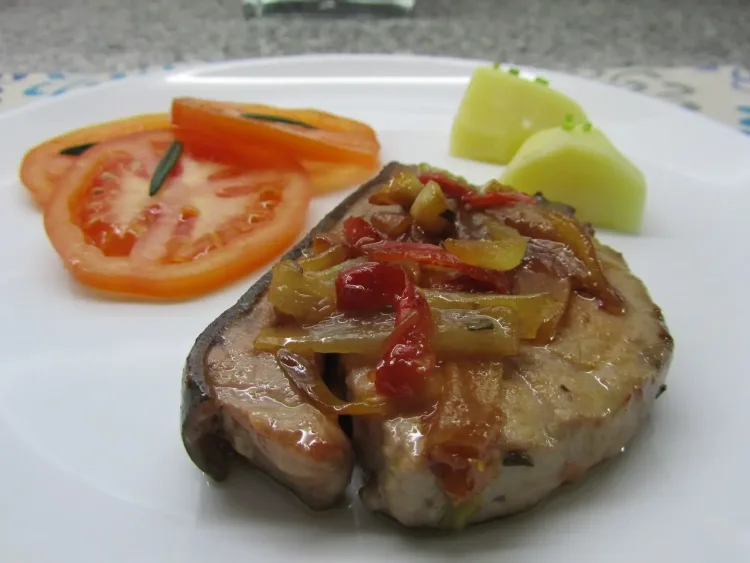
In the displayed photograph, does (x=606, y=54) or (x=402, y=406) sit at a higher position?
(x=402, y=406)

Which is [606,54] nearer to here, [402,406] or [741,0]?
[741,0]

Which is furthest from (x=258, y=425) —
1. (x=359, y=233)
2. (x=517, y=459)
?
(x=359, y=233)

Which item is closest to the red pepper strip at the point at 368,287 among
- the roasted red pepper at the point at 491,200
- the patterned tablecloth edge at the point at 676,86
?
the roasted red pepper at the point at 491,200

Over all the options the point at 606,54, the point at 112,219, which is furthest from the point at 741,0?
the point at 112,219

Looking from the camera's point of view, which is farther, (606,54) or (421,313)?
(606,54)

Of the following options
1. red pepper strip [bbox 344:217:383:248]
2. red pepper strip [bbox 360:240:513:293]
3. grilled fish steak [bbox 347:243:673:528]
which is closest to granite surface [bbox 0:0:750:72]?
red pepper strip [bbox 344:217:383:248]

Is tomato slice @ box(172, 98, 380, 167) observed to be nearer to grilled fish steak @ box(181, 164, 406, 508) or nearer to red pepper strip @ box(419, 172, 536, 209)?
red pepper strip @ box(419, 172, 536, 209)
